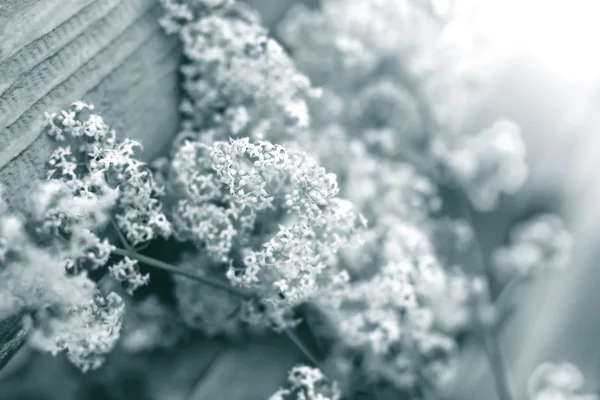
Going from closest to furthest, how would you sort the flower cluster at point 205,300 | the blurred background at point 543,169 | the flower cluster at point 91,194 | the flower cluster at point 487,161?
the flower cluster at point 91,194, the flower cluster at point 205,300, the blurred background at point 543,169, the flower cluster at point 487,161

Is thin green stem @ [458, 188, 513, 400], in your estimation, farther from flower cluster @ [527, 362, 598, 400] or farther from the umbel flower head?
the umbel flower head

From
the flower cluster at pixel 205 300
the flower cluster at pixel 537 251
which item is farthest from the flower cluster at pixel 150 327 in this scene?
the flower cluster at pixel 537 251

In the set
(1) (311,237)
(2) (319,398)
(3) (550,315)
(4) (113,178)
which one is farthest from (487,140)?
(4) (113,178)

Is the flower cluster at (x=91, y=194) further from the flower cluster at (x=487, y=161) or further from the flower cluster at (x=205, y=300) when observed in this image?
the flower cluster at (x=487, y=161)

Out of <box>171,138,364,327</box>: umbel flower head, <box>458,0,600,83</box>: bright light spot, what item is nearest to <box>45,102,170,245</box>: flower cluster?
<box>171,138,364,327</box>: umbel flower head

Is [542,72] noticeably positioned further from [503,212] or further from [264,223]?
[264,223]
